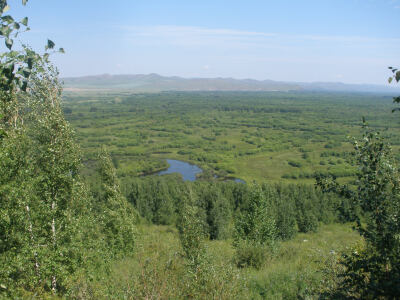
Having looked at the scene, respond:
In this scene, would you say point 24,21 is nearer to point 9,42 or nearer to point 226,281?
point 9,42

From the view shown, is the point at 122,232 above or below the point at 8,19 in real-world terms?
below

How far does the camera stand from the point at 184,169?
3216 inches

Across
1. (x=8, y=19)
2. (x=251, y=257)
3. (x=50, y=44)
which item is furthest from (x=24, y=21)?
(x=251, y=257)

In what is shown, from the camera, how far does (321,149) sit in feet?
349

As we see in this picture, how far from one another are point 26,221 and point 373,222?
9.91 metres

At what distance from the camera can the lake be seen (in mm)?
74000

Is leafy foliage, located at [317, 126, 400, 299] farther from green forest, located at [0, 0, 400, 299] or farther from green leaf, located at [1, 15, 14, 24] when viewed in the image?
green leaf, located at [1, 15, 14, 24]

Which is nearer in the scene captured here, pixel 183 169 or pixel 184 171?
pixel 184 171

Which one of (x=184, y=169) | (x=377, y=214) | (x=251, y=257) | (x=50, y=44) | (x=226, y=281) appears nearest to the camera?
(x=50, y=44)

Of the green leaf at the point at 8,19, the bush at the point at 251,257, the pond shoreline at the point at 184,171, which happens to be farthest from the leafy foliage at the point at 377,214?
the pond shoreline at the point at 184,171

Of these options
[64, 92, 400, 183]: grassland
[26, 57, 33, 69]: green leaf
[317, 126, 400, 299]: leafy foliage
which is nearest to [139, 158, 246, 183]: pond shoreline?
[64, 92, 400, 183]: grassland

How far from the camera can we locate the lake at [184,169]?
74.0 m

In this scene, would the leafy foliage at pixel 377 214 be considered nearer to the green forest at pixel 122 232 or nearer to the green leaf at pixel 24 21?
the green forest at pixel 122 232

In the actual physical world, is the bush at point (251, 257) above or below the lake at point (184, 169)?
above
